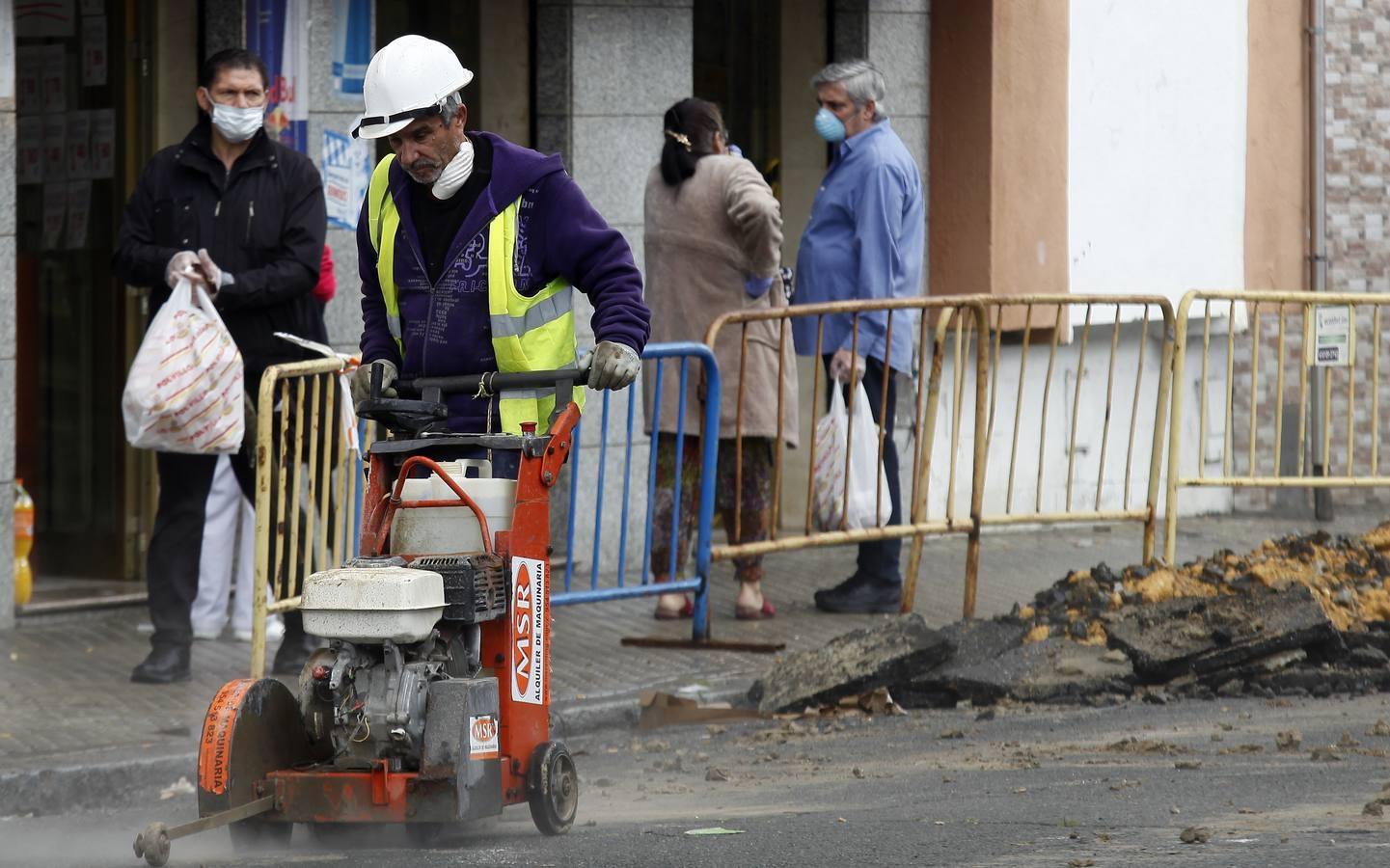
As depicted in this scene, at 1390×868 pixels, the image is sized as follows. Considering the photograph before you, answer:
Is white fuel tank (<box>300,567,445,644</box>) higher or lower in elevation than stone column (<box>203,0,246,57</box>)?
lower

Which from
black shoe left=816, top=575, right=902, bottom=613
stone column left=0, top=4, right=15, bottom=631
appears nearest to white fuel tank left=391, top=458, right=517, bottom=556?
stone column left=0, top=4, right=15, bottom=631

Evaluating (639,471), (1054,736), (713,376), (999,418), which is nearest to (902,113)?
(999,418)

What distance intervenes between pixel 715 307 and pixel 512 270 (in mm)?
4060

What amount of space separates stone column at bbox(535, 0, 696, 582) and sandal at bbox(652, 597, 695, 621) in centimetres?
111

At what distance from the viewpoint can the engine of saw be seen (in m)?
5.20

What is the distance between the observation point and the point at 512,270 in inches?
229

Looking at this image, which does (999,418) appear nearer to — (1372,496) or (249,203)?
(1372,496)

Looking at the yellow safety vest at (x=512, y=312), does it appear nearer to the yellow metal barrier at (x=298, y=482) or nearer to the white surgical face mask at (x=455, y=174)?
the white surgical face mask at (x=455, y=174)

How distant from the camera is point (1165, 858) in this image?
517 cm

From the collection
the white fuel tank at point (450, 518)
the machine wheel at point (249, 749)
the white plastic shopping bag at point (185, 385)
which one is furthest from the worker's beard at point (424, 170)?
the white plastic shopping bag at point (185, 385)

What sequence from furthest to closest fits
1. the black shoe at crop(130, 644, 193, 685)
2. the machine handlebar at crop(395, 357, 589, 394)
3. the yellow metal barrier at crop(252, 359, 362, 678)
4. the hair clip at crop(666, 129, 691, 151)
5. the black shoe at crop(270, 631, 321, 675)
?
the hair clip at crop(666, 129, 691, 151), the black shoe at crop(270, 631, 321, 675), the black shoe at crop(130, 644, 193, 685), the yellow metal barrier at crop(252, 359, 362, 678), the machine handlebar at crop(395, 357, 589, 394)

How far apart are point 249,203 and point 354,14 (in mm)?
2201

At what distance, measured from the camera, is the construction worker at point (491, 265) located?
5.80 m

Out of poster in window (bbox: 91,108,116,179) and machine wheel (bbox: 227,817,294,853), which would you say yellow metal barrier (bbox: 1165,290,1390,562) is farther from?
machine wheel (bbox: 227,817,294,853)
